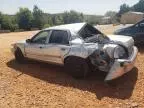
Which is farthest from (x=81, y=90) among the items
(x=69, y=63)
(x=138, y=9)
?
(x=138, y=9)

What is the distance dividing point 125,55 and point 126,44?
1.42 feet

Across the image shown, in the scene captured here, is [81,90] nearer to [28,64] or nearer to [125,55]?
A: [125,55]

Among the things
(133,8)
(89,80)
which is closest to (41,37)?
(89,80)

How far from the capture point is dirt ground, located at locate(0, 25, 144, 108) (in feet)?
19.1

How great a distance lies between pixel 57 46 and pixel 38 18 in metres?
65.0

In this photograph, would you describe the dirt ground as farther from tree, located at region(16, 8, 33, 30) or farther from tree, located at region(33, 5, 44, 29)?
tree, located at region(33, 5, 44, 29)

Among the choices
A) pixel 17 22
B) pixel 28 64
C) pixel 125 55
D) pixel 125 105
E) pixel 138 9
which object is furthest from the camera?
pixel 138 9

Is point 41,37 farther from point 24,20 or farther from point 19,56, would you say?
point 24,20

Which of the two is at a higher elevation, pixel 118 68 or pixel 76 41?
pixel 76 41

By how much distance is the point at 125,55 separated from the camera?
705 cm

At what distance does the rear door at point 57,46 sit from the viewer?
7.54 meters

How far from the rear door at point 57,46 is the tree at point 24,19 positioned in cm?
5991

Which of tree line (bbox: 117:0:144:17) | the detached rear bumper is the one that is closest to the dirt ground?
the detached rear bumper

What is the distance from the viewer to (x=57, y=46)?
25.3 feet
